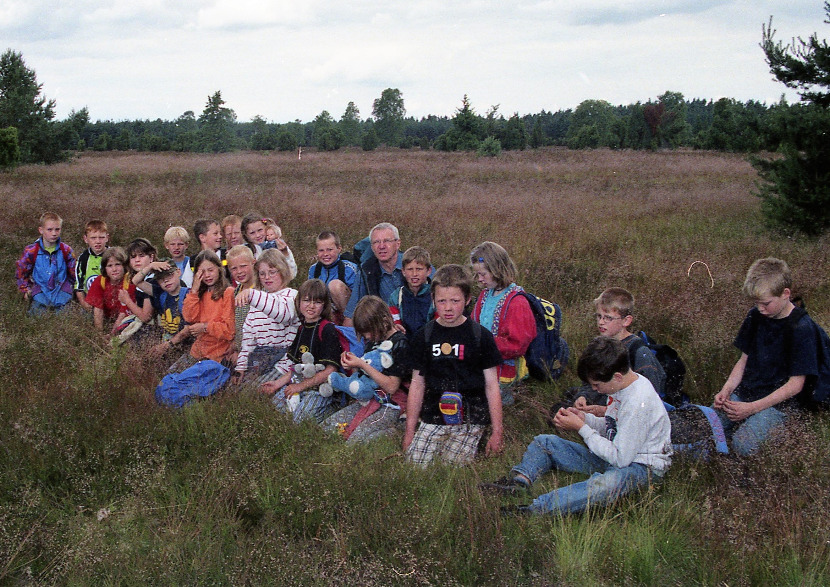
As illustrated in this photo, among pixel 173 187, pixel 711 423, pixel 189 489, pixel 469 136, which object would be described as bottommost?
pixel 189 489

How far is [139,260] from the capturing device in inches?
257

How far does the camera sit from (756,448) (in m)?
3.62

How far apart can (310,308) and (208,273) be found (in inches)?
54.8

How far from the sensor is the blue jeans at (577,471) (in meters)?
3.33

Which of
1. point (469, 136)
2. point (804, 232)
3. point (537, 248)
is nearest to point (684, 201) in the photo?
point (804, 232)

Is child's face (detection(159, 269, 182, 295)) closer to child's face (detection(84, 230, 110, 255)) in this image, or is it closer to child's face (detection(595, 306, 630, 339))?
child's face (detection(84, 230, 110, 255))

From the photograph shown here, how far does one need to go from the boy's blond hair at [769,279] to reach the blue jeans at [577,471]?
4.51 ft

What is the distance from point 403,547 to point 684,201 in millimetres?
13792

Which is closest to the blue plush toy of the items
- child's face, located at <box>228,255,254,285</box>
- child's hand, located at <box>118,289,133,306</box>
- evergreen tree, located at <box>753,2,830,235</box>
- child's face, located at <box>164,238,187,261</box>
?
child's face, located at <box>228,255,254,285</box>

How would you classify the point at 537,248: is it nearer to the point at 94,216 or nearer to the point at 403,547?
the point at 403,547

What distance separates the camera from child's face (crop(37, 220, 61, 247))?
25.1ft

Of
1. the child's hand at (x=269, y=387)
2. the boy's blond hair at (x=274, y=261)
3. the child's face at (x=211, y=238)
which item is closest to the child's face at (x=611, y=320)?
the child's hand at (x=269, y=387)

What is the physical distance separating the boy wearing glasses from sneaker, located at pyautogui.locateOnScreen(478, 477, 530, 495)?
0.80m

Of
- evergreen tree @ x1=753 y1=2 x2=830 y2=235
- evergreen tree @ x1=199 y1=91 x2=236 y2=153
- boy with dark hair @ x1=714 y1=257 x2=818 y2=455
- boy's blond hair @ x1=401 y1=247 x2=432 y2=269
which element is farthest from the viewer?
evergreen tree @ x1=199 y1=91 x2=236 y2=153
